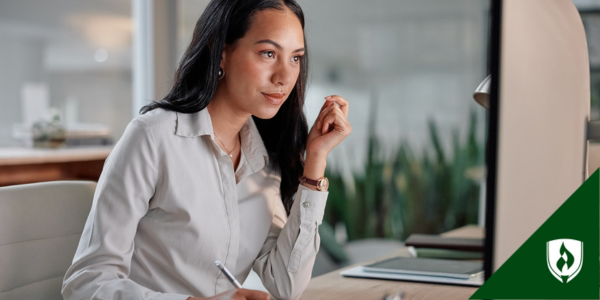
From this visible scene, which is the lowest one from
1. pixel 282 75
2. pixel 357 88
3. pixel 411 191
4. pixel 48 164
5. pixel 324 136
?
pixel 411 191

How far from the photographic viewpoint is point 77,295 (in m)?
0.99

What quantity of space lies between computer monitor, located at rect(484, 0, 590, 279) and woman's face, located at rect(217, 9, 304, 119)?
66 centimetres

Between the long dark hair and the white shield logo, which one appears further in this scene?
the long dark hair

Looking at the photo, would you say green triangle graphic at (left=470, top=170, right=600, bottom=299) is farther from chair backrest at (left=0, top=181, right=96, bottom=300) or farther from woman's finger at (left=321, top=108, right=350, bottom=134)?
chair backrest at (left=0, top=181, right=96, bottom=300)

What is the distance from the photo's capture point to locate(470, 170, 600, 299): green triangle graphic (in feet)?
1.80

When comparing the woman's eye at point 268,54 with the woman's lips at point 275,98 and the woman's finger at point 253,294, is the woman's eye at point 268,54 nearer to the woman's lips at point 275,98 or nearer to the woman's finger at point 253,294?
the woman's lips at point 275,98

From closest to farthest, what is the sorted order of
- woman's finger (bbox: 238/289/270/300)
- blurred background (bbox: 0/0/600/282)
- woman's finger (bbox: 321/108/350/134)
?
woman's finger (bbox: 238/289/270/300) → woman's finger (bbox: 321/108/350/134) → blurred background (bbox: 0/0/600/282)

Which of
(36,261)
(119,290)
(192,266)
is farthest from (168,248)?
(36,261)

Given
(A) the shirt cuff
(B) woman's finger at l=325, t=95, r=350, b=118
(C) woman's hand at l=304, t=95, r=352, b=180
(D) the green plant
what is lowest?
(D) the green plant

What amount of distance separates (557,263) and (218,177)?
0.76 meters

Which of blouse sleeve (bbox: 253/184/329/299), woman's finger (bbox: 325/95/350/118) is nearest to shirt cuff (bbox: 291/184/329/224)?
blouse sleeve (bbox: 253/184/329/299)

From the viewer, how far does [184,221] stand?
3.67 ft

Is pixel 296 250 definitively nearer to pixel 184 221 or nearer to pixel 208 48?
pixel 184 221

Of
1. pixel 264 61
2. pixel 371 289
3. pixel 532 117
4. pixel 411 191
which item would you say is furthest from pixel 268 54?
pixel 411 191
